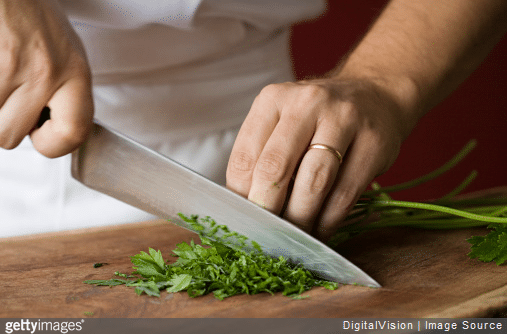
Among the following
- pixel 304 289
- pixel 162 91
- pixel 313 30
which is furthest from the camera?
pixel 313 30

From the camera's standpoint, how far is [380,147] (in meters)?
0.93

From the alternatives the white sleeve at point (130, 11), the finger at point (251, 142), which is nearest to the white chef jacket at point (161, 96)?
the white sleeve at point (130, 11)

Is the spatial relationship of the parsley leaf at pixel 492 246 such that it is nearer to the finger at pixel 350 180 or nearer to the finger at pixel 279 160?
the finger at pixel 350 180

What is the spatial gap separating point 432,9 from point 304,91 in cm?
47

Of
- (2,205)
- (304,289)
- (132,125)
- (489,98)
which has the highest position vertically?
(489,98)

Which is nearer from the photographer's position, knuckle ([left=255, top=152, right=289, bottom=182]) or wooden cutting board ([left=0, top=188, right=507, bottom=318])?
wooden cutting board ([left=0, top=188, right=507, bottom=318])

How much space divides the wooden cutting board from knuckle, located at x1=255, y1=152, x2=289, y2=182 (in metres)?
0.20

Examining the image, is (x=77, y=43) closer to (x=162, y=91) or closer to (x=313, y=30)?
(x=162, y=91)

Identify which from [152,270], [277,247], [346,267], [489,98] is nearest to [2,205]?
[152,270]

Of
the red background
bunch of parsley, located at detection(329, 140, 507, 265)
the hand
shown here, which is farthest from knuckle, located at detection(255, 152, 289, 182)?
the red background

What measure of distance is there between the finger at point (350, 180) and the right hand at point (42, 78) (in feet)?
1.49

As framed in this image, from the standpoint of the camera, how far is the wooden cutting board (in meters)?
0.74

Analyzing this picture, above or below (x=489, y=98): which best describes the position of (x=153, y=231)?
below

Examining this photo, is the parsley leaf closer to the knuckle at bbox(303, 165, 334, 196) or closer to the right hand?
the knuckle at bbox(303, 165, 334, 196)
